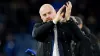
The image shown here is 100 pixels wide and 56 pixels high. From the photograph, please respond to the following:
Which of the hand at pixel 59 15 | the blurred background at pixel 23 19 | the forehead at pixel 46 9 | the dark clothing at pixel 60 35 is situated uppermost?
the blurred background at pixel 23 19

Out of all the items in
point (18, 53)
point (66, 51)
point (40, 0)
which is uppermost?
point (40, 0)

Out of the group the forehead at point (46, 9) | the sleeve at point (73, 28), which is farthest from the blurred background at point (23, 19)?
the sleeve at point (73, 28)

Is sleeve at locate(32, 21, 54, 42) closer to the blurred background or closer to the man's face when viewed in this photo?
the man's face

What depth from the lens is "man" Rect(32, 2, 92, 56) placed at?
13.6ft

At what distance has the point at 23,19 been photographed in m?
9.27

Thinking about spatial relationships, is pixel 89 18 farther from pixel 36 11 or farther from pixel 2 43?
pixel 2 43

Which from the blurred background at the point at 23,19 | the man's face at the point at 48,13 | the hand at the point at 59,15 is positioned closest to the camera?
the hand at the point at 59,15

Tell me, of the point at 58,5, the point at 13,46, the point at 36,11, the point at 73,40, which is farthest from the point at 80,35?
the point at 36,11

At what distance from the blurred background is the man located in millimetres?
3600

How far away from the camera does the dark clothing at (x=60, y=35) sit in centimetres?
417

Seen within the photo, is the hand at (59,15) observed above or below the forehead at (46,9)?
below

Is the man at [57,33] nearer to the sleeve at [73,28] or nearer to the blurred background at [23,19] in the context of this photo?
the sleeve at [73,28]

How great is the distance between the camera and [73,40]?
14.0 ft

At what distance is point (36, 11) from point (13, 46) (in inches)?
68.3
